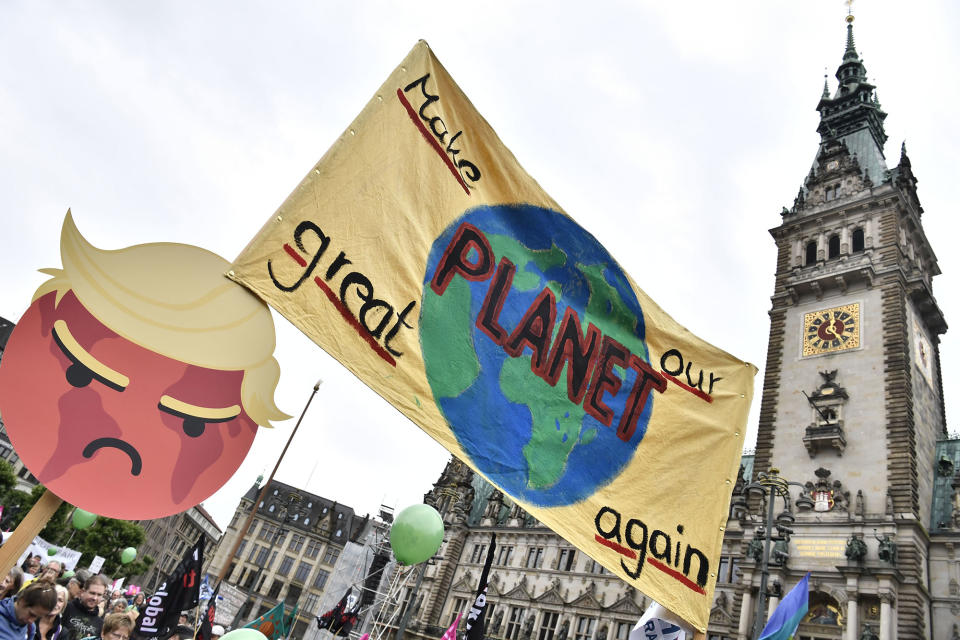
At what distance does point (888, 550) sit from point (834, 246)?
2123cm

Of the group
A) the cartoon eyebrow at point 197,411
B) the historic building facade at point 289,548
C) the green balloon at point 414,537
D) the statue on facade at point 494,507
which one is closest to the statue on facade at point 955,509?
the green balloon at point 414,537

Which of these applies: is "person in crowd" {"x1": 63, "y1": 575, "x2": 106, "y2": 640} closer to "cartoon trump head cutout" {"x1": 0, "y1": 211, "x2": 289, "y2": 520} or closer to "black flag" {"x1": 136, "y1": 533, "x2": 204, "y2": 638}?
"black flag" {"x1": 136, "y1": 533, "x2": 204, "y2": 638}

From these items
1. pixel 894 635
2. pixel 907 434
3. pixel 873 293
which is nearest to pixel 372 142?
pixel 894 635

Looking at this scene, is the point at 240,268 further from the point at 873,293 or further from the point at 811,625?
the point at 873,293

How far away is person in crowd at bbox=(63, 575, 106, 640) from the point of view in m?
8.12

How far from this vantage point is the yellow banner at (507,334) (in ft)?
14.0

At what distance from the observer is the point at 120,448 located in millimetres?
3100

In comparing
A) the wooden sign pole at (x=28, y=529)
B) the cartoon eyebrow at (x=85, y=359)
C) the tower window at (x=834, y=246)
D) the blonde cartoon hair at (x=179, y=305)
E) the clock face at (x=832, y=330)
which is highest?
the tower window at (x=834, y=246)

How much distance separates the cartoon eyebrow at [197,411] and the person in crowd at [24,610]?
3710mm

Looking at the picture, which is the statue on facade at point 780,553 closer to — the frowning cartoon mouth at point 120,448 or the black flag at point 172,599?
the black flag at point 172,599

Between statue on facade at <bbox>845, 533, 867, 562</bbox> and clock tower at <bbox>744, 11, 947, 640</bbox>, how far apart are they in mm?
102

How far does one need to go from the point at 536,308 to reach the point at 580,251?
0.95 metres

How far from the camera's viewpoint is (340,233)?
4277 mm

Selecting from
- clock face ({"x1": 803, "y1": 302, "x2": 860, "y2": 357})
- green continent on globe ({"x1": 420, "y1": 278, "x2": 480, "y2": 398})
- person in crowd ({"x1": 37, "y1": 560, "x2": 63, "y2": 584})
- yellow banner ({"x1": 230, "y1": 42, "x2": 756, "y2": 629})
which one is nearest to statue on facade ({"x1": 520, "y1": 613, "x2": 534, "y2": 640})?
clock face ({"x1": 803, "y1": 302, "x2": 860, "y2": 357})
